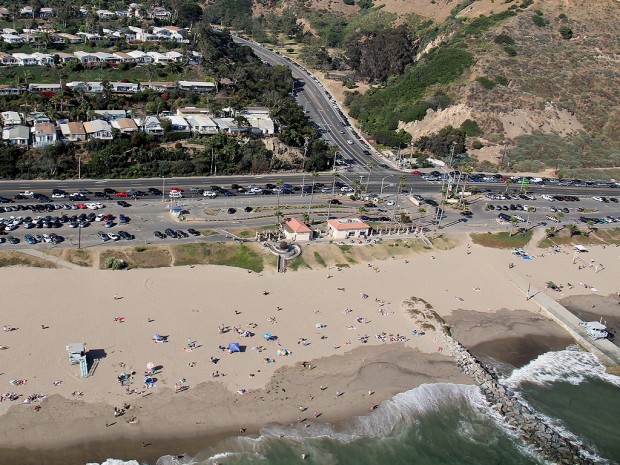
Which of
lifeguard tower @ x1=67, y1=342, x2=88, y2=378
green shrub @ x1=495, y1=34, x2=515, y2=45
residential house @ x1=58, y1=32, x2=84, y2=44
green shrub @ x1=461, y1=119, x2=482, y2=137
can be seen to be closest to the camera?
lifeguard tower @ x1=67, y1=342, x2=88, y2=378

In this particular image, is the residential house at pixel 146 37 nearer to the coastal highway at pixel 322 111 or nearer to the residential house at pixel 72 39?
the residential house at pixel 72 39

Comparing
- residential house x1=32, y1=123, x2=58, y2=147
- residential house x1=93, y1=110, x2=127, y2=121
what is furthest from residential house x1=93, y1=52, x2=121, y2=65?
residential house x1=32, y1=123, x2=58, y2=147

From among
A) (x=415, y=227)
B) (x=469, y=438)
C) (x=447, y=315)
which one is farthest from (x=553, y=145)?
(x=469, y=438)

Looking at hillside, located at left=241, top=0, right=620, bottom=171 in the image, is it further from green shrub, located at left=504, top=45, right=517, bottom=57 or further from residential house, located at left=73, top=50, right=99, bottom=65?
residential house, located at left=73, top=50, right=99, bottom=65

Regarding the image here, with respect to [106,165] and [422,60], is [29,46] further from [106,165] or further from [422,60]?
[422,60]

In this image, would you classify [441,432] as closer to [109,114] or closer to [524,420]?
[524,420]

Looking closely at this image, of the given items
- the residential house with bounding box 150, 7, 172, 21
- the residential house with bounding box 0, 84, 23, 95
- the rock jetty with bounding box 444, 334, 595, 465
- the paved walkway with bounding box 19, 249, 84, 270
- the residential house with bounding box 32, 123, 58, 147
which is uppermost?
the residential house with bounding box 150, 7, 172, 21
